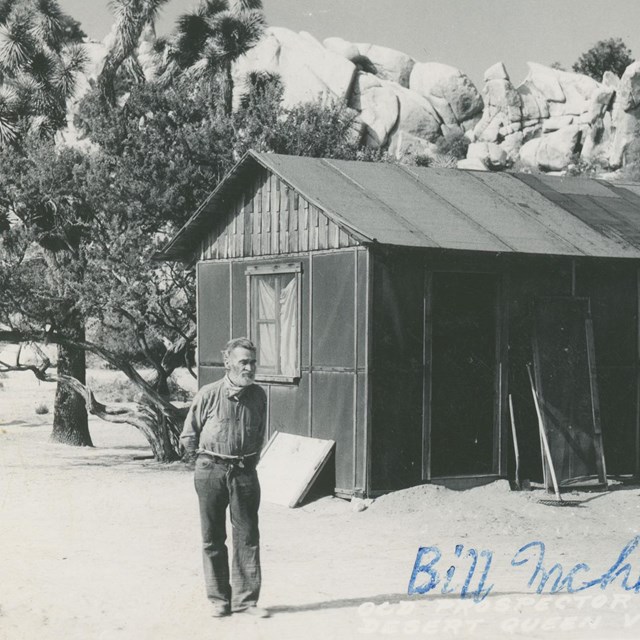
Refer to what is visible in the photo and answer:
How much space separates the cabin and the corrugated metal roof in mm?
37

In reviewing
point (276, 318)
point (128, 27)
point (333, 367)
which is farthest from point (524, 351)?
point (128, 27)

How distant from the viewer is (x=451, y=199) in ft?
47.3

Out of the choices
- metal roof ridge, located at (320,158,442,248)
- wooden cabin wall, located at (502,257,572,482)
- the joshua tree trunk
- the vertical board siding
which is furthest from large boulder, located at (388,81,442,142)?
wooden cabin wall, located at (502,257,572,482)

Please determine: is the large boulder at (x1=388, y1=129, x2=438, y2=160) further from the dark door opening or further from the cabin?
the dark door opening

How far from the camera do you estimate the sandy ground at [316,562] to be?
6973mm

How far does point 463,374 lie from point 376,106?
5907cm

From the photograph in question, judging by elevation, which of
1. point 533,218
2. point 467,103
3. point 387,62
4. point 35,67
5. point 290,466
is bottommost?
point 290,466

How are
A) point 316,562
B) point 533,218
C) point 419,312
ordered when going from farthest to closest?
point 533,218 → point 419,312 → point 316,562

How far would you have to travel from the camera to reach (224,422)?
23.2 ft

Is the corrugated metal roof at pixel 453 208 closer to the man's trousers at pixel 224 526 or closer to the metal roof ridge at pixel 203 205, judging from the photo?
the metal roof ridge at pixel 203 205

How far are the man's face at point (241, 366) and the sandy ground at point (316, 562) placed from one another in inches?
60.4

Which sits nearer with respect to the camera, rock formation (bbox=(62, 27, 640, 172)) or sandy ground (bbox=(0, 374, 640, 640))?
sandy ground (bbox=(0, 374, 640, 640))

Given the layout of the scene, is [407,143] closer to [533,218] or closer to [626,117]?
[626,117]

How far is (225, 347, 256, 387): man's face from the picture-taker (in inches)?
279
